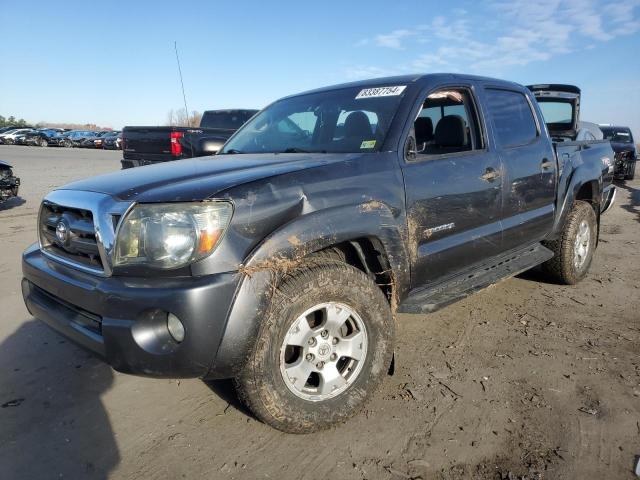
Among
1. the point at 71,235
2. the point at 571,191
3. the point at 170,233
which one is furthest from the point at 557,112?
the point at 71,235

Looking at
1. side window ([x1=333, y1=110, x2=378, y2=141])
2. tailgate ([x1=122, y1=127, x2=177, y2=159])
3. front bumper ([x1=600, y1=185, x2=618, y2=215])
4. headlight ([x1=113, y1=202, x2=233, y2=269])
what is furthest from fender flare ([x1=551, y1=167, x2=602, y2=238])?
tailgate ([x1=122, y1=127, x2=177, y2=159])

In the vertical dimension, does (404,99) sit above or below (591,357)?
above

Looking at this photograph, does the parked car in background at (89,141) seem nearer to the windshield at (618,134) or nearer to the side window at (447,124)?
the windshield at (618,134)

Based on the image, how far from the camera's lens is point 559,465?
7.28ft

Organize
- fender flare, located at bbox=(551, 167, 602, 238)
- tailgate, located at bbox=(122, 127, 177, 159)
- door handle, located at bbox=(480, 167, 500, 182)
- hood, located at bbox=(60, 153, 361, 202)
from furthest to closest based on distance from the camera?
tailgate, located at bbox=(122, 127, 177, 159) < fender flare, located at bbox=(551, 167, 602, 238) < door handle, located at bbox=(480, 167, 500, 182) < hood, located at bbox=(60, 153, 361, 202)

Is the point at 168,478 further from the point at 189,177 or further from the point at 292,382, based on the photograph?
the point at 189,177

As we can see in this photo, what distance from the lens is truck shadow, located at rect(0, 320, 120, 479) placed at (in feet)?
7.43

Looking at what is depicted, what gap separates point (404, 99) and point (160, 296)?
Result: 1979mm

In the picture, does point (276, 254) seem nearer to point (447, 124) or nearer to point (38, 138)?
point (447, 124)

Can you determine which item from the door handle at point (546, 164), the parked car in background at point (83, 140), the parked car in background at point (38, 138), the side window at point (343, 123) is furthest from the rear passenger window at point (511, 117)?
the parked car in background at point (38, 138)

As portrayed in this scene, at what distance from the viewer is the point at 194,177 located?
2494 millimetres

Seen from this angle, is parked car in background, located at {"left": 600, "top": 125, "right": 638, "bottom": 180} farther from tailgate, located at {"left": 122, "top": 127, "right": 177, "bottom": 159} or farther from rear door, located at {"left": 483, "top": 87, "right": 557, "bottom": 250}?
tailgate, located at {"left": 122, "top": 127, "right": 177, "bottom": 159}

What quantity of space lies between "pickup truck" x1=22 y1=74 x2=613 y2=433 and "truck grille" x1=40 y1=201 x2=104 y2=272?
12 millimetres

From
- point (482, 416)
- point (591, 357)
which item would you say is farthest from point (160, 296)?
point (591, 357)
